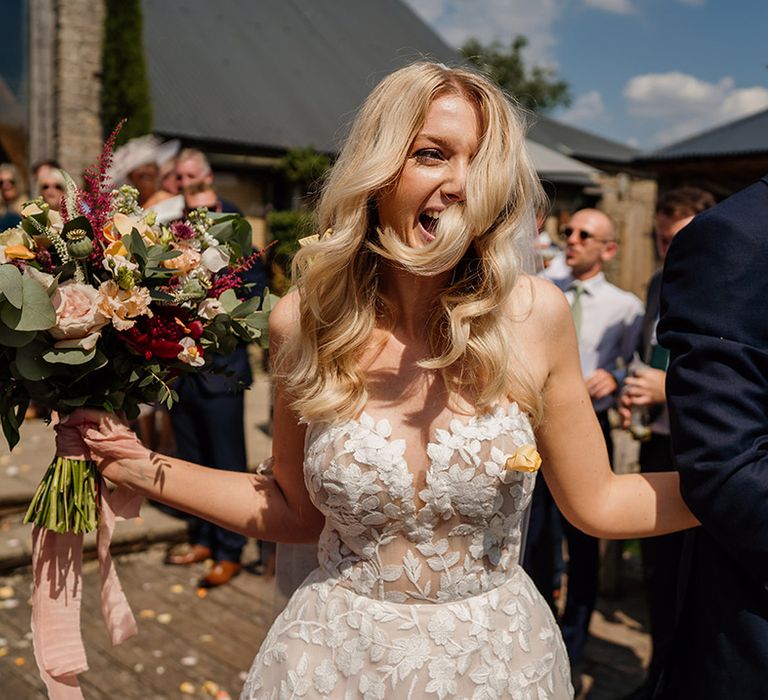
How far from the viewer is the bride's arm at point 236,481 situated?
6.68ft

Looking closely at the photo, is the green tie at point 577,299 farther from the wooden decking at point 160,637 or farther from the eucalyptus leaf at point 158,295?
the eucalyptus leaf at point 158,295

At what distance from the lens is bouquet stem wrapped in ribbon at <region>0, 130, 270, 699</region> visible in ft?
6.10

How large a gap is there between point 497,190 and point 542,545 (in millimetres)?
2919

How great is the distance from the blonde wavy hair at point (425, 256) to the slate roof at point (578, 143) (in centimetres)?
1637

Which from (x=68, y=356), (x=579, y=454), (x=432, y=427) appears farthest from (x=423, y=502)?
(x=68, y=356)

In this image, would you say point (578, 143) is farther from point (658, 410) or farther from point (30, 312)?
point (30, 312)

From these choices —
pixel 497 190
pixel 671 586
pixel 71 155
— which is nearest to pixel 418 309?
pixel 497 190

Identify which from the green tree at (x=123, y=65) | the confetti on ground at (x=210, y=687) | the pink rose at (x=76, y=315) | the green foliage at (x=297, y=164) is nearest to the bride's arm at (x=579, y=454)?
the pink rose at (x=76, y=315)

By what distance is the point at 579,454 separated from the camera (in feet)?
6.33

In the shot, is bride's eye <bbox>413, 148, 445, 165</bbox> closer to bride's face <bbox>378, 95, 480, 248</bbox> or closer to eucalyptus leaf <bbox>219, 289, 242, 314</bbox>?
bride's face <bbox>378, 95, 480, 248</bbox>

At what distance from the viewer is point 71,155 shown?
33.1 ft

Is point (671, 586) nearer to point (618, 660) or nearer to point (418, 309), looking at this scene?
point (618, 660)

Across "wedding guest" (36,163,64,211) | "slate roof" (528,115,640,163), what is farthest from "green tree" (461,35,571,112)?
"wedding guest" (36,163,64,211)

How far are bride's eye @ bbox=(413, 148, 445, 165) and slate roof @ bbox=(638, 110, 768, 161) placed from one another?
538cm
